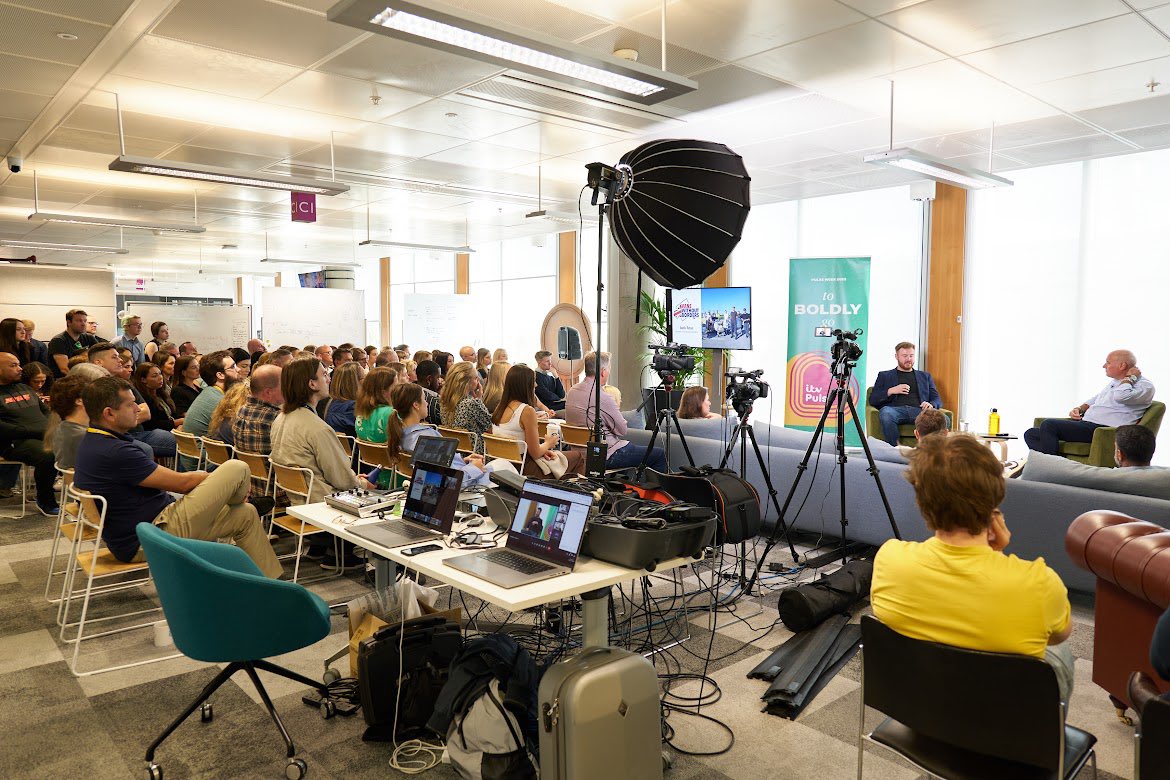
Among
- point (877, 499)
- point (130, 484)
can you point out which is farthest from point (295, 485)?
point (877, 499)

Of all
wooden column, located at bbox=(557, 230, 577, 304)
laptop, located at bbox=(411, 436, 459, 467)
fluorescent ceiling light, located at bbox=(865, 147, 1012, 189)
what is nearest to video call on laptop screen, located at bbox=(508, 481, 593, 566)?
laptop, located at bbox=(411, 436, 459, 467)

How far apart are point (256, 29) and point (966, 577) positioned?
4368 mm

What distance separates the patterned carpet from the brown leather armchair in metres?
0.29

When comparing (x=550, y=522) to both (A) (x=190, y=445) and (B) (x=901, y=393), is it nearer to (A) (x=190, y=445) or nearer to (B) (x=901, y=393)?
(A) (x=190, y=445)

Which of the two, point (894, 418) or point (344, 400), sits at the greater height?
point (344, 400)

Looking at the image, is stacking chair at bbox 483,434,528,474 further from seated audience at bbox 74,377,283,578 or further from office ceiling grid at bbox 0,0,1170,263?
office ceiling grid at bbox 0,0,1170,263

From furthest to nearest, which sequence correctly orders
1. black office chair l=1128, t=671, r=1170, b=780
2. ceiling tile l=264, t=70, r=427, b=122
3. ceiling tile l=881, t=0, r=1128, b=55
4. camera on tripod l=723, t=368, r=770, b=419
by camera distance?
ceiling tile l=264, t=70, r=427, b=122
camera on tripod l=723, t=368, r=770, b=419
ceiling tile l=881, t=0, r=1128, b=55
black office chair l=1128, t=671, r=1170, b=780

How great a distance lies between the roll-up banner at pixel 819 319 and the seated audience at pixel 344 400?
5032 millimetres

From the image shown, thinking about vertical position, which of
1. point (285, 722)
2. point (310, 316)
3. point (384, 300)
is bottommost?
point (285, 722)

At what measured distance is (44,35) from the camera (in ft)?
14.2

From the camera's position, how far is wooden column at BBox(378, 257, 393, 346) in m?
18.2

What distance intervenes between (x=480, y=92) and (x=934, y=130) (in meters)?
3.75

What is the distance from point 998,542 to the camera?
2031 millimetres

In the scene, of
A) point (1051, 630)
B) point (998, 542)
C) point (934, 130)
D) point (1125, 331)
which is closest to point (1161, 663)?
point (1051, 630)
